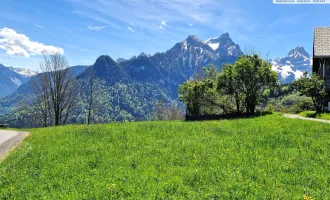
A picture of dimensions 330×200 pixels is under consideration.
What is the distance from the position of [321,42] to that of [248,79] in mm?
11558

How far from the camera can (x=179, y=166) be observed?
12266 mm

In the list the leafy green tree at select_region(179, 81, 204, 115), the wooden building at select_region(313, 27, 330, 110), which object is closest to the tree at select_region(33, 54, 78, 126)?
the leafy green tree at select_region(179, 81, 204, 115)

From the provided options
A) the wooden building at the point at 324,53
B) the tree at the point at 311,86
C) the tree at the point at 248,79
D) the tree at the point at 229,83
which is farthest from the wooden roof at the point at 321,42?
the tree at the point at 229,83

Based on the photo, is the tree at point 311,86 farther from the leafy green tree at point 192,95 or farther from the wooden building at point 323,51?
the leafy green tree at point 192,95

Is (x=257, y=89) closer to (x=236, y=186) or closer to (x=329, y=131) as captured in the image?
(x=329, y=131)

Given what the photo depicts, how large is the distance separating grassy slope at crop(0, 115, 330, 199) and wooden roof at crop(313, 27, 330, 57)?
1773 centimetres

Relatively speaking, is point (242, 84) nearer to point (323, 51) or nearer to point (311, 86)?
point (311, 86)

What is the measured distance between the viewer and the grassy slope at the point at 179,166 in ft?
31.8

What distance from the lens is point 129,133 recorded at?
64.7ft

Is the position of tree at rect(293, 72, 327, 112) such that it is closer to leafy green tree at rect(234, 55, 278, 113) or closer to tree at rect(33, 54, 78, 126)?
leafy green tree at rect(234, 55, 278, 113)

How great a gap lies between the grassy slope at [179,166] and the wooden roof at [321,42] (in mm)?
17734

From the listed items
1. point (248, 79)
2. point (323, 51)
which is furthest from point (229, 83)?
point (323, 51)

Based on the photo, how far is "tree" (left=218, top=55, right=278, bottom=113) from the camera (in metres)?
31.3

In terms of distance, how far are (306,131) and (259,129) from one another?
9.04ft
